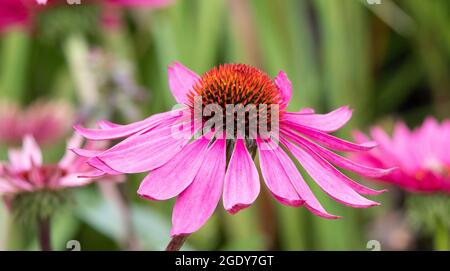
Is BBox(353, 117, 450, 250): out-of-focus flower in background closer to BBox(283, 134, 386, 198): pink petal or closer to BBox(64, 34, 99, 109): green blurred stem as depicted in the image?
BBox(283, 134, 386, 198): pink petal

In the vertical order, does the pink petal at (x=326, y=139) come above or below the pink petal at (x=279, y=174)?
above

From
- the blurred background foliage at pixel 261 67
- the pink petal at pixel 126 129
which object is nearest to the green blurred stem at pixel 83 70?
the blurred background foliage at pixel 261 67

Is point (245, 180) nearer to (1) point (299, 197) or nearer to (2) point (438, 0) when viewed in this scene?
(1) point (299, 197)

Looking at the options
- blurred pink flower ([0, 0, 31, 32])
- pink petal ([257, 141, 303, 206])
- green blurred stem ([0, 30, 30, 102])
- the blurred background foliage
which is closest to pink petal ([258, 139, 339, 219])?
pink petal ([257, 141, 303, 206])

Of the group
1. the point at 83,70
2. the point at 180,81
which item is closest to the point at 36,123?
the point at 83,70

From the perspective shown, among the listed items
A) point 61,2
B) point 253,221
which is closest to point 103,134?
point 61,2

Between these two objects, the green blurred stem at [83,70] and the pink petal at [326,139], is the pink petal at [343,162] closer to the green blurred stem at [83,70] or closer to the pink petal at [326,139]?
the pink petal at [326,139]

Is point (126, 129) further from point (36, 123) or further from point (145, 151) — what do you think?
point (36, 123)
